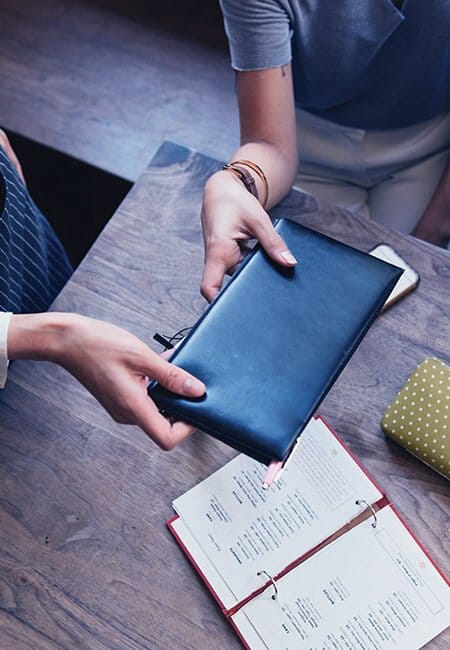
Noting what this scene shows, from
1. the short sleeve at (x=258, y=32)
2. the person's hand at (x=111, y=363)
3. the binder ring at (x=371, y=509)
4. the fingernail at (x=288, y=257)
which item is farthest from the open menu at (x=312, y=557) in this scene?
the short sleeve at (x=258, y=32)

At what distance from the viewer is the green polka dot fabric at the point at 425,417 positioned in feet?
2.99

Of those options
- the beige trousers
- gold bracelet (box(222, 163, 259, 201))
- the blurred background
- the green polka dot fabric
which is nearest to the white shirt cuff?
gold bracelet (box(222, 163, 259, 201))

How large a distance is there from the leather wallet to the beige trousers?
455 millimetres

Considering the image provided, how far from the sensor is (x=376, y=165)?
4.35ft

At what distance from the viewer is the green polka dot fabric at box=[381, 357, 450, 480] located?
0.91 meters

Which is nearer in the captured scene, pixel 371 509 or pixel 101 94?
pixel 371 509

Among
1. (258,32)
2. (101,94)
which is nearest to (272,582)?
(258,32)

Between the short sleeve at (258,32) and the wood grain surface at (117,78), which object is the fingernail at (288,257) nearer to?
the short sleeve at (258,32)

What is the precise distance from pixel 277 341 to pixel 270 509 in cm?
23

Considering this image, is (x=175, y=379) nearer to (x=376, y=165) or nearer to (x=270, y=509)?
(x=270, y=509)

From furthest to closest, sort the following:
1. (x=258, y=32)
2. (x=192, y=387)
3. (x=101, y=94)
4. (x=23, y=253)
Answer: (x=101, y=94) < (x=23, y=253) < (x=258, y=32) < (x=192, y=387)

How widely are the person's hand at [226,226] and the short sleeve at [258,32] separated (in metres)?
0.20

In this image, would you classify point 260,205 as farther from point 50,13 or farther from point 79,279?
point 50,13

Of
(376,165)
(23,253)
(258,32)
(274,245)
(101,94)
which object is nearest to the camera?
(274,245)
